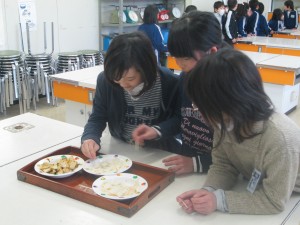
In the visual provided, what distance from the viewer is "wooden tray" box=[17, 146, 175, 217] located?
1.06m

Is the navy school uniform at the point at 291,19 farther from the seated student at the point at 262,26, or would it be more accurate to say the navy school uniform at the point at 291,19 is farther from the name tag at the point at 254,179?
the name tag at the point at 254,179

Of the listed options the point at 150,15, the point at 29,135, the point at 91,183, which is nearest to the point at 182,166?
the point at 91,183

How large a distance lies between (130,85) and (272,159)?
0.66 meters

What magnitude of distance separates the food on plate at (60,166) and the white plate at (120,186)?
14 cm

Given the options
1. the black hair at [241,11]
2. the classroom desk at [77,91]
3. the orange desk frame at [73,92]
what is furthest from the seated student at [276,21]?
the orange desk frame at [73,92]

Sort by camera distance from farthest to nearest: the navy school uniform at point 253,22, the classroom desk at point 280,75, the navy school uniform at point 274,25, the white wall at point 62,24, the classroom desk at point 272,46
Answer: the navy school uniform at point 274,25
the navy school uniform at point 253,22
the classroom desk at point 272,46
the white wall at point 62,24
the classroom desk at point 280,75

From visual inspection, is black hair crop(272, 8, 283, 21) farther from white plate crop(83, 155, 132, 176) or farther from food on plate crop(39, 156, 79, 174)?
food on plate crop(39, 156, 79, 174)

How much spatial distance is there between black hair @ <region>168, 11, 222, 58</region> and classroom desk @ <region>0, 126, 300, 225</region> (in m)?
0.47

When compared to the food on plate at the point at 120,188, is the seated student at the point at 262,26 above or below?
above

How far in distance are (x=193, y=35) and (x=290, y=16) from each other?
832cm

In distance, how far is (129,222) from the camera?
40.0 inches

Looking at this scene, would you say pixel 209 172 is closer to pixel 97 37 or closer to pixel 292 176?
pixel 292 176

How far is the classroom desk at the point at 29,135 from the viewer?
4.94 ft

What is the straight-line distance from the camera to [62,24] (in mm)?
4785
